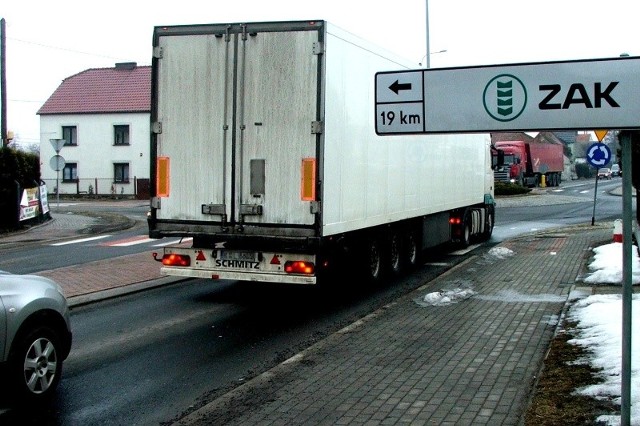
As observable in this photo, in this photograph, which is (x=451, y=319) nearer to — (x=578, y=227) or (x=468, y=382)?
(x=468, y=382)

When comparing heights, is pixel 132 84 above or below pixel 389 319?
above

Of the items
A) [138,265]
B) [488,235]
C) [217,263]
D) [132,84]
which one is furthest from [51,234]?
[132,84]

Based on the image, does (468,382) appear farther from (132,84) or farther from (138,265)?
(132,84)

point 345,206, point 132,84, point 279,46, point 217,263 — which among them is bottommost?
point 217,263

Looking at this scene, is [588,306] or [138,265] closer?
[588,306]

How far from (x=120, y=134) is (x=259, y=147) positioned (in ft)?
157

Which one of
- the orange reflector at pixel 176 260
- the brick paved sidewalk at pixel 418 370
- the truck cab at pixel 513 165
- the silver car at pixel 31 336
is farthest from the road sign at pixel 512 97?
the truck cab at pixel 513 165

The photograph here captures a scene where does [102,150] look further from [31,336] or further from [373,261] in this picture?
[31,336]

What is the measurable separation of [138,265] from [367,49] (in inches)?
261

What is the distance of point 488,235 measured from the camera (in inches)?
886

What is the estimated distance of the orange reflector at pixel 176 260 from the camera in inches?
441

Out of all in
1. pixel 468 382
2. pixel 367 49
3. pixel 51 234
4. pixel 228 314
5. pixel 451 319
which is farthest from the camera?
pixel 51 234

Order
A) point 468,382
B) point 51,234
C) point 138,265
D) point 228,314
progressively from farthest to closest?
point 51,234 → point 138,265 → point 228,314 → point 468,382

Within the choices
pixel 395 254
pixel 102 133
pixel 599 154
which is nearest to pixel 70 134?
pixel 102 133
